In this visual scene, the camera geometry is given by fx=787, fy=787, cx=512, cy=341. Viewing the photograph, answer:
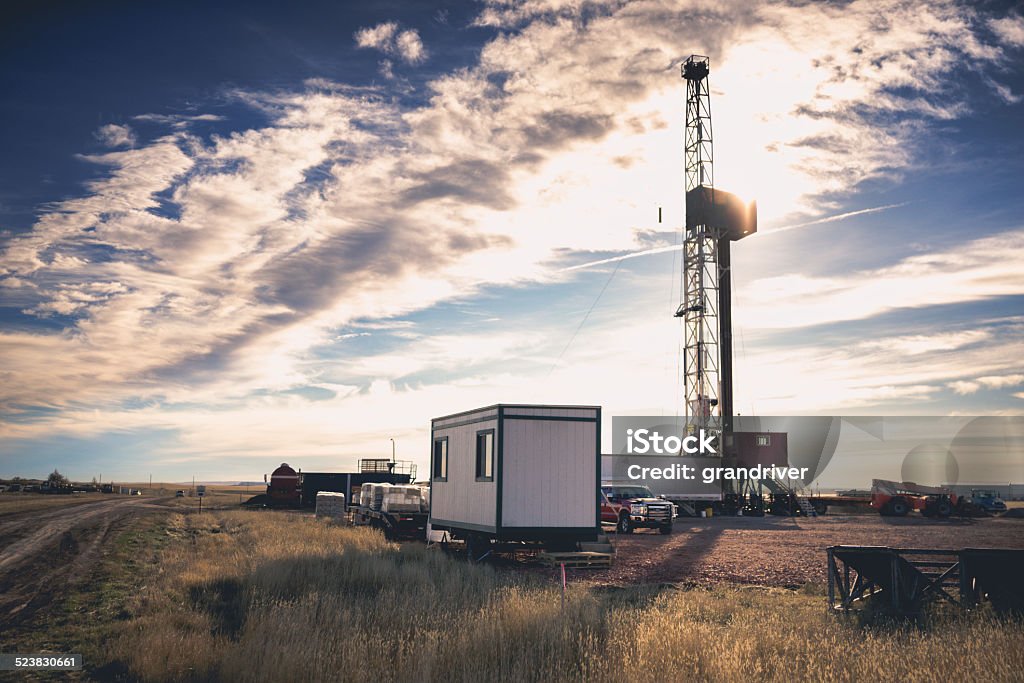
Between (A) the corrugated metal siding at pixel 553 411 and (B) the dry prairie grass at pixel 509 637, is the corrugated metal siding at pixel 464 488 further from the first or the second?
(B) the dry prairie grass at pixel 509 637

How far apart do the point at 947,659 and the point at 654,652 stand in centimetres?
344

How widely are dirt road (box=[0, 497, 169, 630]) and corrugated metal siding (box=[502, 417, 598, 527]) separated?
9875 mm

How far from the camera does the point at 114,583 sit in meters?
17.0

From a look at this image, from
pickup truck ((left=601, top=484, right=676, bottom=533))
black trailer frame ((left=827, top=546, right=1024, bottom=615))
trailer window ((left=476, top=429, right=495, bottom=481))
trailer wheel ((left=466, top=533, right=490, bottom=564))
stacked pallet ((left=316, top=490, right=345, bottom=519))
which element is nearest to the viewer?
black trailer frame ((left=827, top=546, right=1024, bottom=615))

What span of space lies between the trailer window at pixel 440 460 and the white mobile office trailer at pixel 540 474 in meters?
3.75

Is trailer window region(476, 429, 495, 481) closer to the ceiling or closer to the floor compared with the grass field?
closer to the ceiling

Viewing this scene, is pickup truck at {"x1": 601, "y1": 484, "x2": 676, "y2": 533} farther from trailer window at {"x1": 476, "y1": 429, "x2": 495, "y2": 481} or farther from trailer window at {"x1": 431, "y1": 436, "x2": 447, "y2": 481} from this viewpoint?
trailer window at {"x1": 476, "y1": 429, "x2": 495, "y2": 481}

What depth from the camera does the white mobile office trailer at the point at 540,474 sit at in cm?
1903

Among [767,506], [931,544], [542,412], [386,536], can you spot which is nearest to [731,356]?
[767,506]

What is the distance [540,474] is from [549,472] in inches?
9.1

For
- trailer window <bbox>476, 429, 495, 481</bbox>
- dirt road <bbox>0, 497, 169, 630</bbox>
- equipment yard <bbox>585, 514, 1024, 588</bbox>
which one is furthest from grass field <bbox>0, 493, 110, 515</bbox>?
equipment yard <bbox>585, 514, 1024, 588</bbox>

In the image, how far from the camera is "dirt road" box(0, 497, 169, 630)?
15.0m

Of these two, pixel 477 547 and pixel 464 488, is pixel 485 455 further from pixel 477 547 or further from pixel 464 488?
pixel 477 547

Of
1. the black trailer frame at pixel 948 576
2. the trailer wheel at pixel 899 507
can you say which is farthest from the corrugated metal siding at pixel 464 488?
the trailer wheel at pixel 899 507
